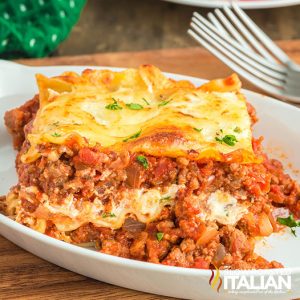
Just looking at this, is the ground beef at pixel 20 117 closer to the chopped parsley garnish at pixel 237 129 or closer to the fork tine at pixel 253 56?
the chopped parsley garnish at pixel 237 129

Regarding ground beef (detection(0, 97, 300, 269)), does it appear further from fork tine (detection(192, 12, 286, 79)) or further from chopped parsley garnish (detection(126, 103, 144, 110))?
fork tine (detection(192, 12, 286, 79))

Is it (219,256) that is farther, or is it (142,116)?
(142,116)

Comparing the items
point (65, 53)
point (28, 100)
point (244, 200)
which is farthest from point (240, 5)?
point (244, 200)

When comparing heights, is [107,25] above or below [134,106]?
below

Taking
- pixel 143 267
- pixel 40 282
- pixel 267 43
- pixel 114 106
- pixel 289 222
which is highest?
pixel 114 106

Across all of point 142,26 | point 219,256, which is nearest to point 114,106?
point 219,256

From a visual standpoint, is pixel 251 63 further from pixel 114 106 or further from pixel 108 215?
pixel 108 215

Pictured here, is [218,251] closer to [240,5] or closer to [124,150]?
[124,150]

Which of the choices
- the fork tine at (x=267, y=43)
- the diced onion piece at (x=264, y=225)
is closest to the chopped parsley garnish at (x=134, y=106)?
the diced onion piece at (x=264, y=225)
